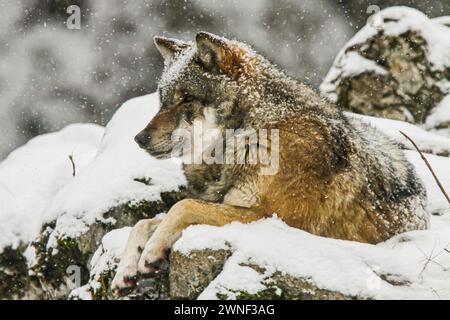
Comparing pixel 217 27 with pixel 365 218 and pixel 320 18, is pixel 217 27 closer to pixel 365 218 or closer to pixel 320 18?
pixel 320 18


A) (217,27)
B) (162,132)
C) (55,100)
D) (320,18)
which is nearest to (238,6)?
(217,27)

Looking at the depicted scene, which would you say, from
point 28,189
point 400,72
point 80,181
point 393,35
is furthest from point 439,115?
point 28,189

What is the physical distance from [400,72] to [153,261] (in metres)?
6.24

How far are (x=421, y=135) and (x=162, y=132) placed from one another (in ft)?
12.9

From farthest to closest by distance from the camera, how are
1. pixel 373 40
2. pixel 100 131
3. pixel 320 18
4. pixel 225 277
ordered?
pixel 320 18, pixel 100 131, pixel 373 40, pixel 225 277

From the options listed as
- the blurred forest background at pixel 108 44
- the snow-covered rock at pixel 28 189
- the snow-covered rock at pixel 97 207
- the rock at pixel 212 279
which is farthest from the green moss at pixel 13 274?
the blurred forest background at pixel 108 44

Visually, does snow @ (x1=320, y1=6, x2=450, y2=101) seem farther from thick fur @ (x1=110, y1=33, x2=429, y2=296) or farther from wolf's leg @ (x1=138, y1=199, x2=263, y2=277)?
wolf's leg @ (x1=138, y1=199, x2=263, y2=277)

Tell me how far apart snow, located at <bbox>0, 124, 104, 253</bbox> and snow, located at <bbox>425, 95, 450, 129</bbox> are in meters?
4.88

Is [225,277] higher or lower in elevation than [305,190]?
lower

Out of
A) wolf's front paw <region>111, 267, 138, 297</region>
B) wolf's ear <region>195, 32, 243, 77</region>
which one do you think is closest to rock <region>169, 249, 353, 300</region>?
wolf's front paw <region>111, 267, 138, 297</region>

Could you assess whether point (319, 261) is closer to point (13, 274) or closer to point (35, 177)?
point (13, 274)

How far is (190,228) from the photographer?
3.31m

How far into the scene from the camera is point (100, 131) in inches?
365

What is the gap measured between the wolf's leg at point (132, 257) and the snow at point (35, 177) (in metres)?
1.98
